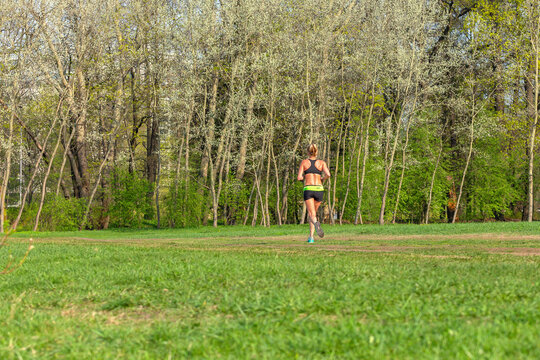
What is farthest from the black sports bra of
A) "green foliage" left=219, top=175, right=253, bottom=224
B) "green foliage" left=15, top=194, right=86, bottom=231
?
"green foliage" left=15, top=194, right=86, bottom=231

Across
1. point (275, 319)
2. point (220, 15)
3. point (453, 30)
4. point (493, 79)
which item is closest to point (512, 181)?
point (493, 79)

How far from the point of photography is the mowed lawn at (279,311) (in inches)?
174

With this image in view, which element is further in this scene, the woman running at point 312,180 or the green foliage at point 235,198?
the green foliage at point 235,198

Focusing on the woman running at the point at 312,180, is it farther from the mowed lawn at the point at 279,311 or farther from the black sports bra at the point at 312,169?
the mowed lawn at the point at 279,311

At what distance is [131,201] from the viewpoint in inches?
1409

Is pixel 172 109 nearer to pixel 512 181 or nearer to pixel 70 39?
pixel 70 39

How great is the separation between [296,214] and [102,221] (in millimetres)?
13759

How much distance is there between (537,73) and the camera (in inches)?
1297

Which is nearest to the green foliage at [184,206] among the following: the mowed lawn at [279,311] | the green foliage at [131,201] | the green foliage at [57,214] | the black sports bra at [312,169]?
the green foliage at [131,201]

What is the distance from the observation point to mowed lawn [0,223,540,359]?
4418 millimetres

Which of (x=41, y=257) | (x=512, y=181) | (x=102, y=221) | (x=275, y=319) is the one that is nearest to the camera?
(x=275, y=319)

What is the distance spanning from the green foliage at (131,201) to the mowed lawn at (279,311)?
87.4ft

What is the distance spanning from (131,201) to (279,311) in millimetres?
31493

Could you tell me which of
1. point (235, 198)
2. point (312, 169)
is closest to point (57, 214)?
point (235, 198)
